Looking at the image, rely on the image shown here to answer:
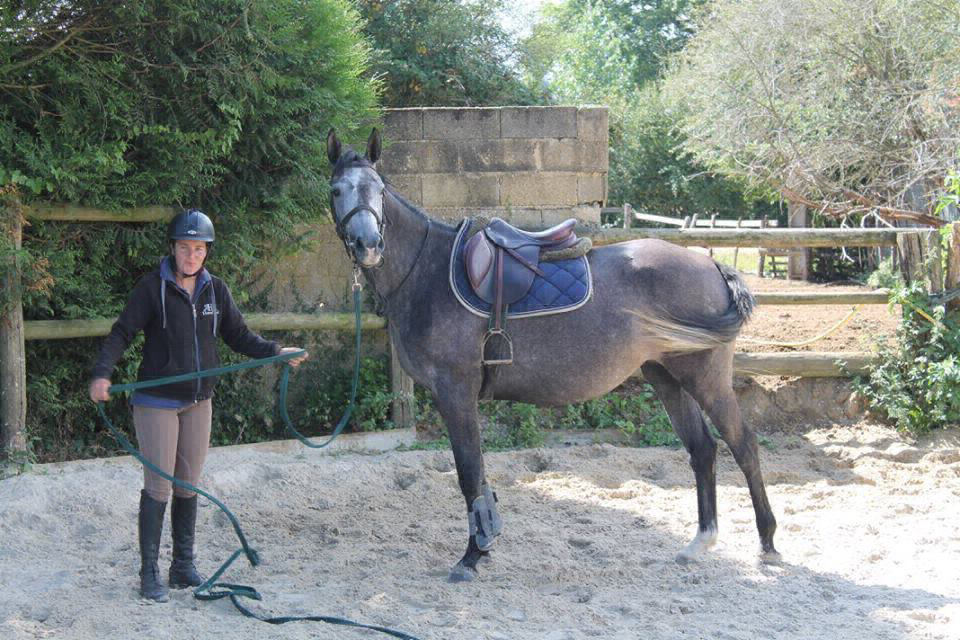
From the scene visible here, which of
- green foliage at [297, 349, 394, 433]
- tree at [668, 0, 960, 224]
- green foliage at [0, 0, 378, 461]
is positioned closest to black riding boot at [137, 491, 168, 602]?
green foliage at [0, 0, 378, 461]

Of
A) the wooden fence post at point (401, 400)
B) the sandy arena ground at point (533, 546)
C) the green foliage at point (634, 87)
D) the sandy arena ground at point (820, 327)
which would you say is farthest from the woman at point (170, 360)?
the green foliage at point (634, 87)

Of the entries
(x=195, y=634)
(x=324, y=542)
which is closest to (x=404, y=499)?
(x=324, y=542)

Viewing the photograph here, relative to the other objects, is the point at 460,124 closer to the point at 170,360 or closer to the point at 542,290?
the point at 542,290

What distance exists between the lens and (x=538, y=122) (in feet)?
24.5

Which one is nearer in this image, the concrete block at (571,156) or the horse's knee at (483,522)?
the horse's knee at (483,522)

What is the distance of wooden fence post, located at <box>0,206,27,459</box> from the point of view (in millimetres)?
5469

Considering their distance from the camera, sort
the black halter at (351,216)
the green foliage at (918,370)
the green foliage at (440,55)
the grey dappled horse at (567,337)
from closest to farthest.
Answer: the black halter at (351,216)
the grey dappled horse at (567,337)
the green foliage at (918,370)
the green foliage at (440,55)

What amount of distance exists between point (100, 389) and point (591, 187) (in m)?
4.72

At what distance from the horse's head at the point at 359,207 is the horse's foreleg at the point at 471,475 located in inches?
31.8

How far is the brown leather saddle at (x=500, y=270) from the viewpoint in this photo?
441cm

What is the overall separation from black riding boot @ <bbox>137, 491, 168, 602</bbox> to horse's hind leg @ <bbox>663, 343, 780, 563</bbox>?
2.54m

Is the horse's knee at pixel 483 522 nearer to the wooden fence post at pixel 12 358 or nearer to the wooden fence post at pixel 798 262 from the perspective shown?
the wooden fence post at pixel 12 358

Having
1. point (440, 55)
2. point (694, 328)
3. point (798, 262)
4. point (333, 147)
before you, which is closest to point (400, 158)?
point (333, 147)

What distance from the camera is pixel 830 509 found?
17.8 feet
